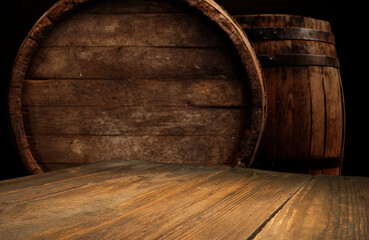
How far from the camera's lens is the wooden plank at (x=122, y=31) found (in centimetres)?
159

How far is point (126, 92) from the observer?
159 cm

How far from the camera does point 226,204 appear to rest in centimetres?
73

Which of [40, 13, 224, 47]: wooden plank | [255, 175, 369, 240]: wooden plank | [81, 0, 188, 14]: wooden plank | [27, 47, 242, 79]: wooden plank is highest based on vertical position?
[81, 0, 188, 14]: wooden plank

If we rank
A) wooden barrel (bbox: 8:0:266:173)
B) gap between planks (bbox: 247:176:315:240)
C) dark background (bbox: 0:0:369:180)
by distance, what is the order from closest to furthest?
1. gap between planks (bbox: 247:176:315:240)
2. wooden barrel (bbox: 8:0:266:173)
3. dark background (bbox: 0:0:369:180)

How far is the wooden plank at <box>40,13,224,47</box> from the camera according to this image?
5.23ft

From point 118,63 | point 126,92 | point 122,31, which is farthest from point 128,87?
point 122,31

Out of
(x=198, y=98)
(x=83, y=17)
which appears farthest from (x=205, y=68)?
(x=83, y=17)

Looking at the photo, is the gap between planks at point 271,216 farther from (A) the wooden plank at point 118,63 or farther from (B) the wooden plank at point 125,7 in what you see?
(B) the wooden plank at point 125,7

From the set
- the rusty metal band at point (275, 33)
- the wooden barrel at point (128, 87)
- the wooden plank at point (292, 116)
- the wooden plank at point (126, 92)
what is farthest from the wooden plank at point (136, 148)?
the rusty metal band at point (275, 33)

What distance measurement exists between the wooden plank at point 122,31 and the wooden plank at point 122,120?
0.32m

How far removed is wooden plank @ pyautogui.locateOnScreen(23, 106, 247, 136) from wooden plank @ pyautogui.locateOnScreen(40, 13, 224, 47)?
12.7 inches

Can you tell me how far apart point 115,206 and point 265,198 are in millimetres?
352

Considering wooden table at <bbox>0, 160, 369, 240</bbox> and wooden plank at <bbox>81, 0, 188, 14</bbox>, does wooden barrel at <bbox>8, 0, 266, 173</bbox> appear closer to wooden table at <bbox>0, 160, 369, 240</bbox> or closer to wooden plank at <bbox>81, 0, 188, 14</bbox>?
wooden plank at <bbox>81, 0, 188, 14</bbox>

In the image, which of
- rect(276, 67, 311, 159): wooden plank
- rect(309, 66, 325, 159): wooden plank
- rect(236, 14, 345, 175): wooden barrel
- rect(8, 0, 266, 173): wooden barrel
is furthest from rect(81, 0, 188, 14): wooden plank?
rect(309, 66, 325, 159): wooden plank
